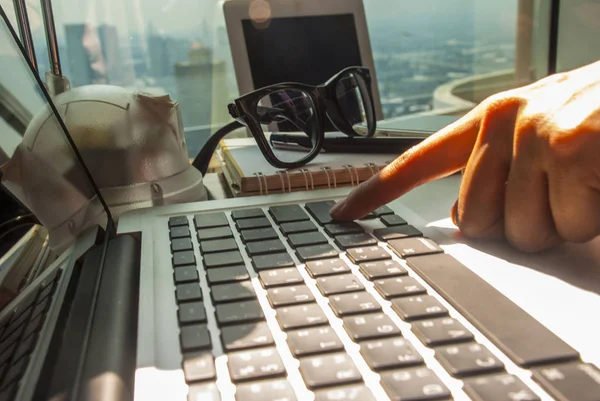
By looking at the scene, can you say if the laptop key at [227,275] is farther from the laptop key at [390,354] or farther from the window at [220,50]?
the window at [220,50]

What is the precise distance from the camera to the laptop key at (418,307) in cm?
30

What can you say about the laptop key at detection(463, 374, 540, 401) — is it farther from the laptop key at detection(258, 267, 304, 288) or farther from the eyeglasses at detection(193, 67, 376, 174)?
the eyeglasses at detection(193, 67, 376, 174)

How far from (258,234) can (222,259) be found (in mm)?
58

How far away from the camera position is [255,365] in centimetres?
26

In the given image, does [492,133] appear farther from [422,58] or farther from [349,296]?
[422,58]

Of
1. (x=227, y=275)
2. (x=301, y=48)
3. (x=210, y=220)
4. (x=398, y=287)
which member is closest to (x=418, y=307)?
(x=398, y=287)

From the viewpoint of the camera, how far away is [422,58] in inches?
46.9

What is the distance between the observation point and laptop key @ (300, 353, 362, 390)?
240 mm

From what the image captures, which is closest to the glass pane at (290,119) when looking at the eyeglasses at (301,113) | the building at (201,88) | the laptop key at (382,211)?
the eyeglasses at (301,113)

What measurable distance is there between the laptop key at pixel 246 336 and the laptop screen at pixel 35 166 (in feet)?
0.49

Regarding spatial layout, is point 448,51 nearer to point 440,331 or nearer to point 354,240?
point 354,240

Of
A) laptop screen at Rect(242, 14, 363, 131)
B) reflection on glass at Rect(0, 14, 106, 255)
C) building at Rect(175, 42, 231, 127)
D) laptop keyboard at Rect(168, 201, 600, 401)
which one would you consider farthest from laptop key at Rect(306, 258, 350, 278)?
building at Rect(175, 42, 231, 127)

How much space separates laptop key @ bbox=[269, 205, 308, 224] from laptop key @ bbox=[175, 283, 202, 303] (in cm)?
14

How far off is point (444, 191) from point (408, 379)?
0.37 meters
